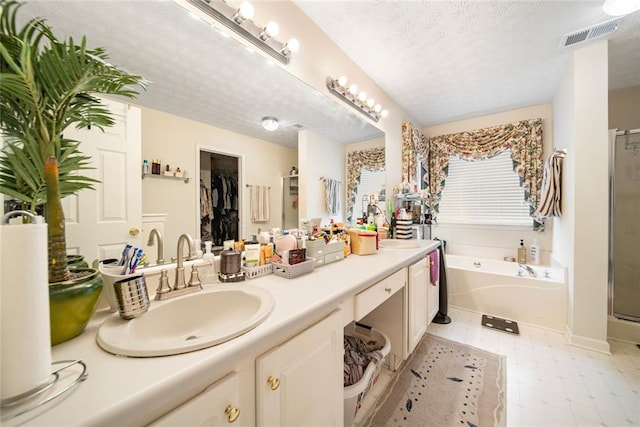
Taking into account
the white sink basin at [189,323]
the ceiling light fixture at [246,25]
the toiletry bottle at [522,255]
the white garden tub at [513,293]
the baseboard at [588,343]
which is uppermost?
the ceiling light fixture at [246,25]

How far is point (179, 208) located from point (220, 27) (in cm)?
87

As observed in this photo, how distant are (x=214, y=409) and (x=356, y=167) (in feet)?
6.14

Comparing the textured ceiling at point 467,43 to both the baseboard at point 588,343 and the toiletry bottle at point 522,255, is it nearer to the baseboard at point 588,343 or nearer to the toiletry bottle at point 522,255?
the toiletry bottle at point 522,255

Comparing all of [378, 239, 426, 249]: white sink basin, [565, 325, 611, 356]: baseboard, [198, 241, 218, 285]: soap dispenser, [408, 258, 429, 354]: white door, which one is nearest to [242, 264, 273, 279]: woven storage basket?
[198, 241, 218, 285]: soap dispenser

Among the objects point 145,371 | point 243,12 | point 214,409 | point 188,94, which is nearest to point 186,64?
point 188,94

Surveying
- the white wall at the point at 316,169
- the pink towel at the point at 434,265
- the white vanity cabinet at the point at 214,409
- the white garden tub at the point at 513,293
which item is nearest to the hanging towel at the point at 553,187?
the white garden tub at the point at 513,293

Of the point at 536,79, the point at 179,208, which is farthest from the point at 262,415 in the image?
the point at 536,79

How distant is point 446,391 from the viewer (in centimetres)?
142

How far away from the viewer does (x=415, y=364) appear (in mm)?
1667

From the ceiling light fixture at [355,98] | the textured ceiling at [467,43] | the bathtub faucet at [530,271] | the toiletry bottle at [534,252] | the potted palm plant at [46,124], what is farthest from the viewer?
the toiletry bottle at [534,252]

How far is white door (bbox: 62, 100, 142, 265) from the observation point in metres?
0.74

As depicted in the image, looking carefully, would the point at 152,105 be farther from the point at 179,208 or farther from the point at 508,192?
the point at 508,192

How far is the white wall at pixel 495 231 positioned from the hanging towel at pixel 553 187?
2.02 feet

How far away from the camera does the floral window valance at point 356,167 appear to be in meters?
2.02
